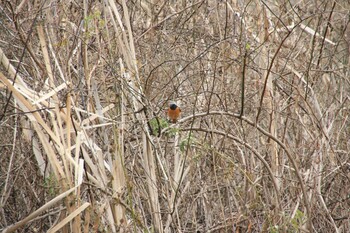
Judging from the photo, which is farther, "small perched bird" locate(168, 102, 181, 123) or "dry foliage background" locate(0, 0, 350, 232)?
"small perched bird" locate(168, 102, 181, 123)

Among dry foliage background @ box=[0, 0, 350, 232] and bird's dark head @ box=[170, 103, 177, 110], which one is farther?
bird's dark head @ box=[170, 103, 177, 110]

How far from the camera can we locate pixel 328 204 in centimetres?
437

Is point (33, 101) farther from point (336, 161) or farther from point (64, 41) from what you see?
point (336, 161)

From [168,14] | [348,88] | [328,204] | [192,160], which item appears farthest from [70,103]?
[348,88]

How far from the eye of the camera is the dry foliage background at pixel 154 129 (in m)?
3.52

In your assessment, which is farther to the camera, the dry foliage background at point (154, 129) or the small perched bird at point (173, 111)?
the small perched bird at point (173, 111)

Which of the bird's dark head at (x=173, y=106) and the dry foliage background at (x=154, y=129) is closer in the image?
the dry foliage background at (x=154, y=129)

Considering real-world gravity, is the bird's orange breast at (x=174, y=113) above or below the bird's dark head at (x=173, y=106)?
below

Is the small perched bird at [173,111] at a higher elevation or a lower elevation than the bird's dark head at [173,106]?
lower

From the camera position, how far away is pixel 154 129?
143 inches

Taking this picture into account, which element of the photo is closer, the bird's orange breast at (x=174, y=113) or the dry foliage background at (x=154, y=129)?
the dry foliage background at (x=154, y=129)

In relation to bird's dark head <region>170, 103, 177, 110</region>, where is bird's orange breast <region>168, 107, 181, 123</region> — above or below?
below

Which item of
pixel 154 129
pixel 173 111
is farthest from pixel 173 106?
pixel 154 129

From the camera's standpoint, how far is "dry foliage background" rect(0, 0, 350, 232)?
3.52 meters
